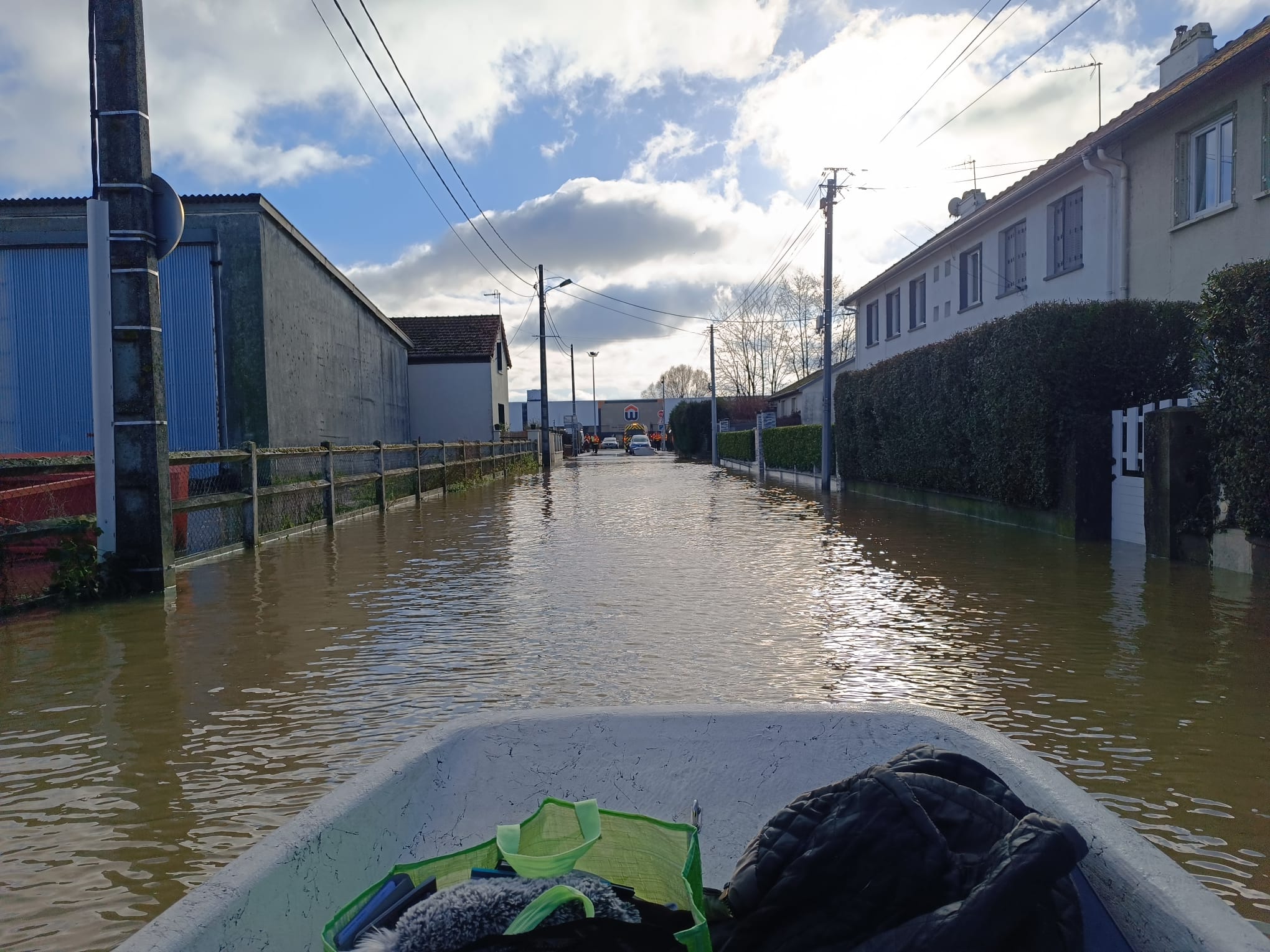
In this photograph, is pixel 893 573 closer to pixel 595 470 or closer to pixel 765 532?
pixel 765 532

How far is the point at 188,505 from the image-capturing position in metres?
9.73

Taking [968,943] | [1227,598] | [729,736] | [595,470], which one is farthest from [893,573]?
[595,470]

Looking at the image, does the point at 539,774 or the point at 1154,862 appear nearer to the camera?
the point at 1154,862

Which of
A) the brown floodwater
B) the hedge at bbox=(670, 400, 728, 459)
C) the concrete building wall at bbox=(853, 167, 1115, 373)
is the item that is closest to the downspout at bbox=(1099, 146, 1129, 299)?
the concrete building wall at bbox=(853, 167, 1115, 373)

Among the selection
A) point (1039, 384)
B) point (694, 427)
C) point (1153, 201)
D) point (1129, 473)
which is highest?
point (1153, 201)

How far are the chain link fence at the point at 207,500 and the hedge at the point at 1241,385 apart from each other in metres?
9.34

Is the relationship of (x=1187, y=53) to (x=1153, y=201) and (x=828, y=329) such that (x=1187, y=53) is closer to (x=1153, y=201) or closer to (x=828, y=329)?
(x=1153, y=201)

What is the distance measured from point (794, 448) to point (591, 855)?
29.6 metres

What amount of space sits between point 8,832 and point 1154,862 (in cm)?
360

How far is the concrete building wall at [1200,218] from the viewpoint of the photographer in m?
13.0

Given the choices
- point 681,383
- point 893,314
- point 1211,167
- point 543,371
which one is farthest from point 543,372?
point 681,383

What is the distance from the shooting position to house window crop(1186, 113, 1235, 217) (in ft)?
45.4

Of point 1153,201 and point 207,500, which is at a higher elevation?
point 1153,201

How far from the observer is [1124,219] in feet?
53.1
